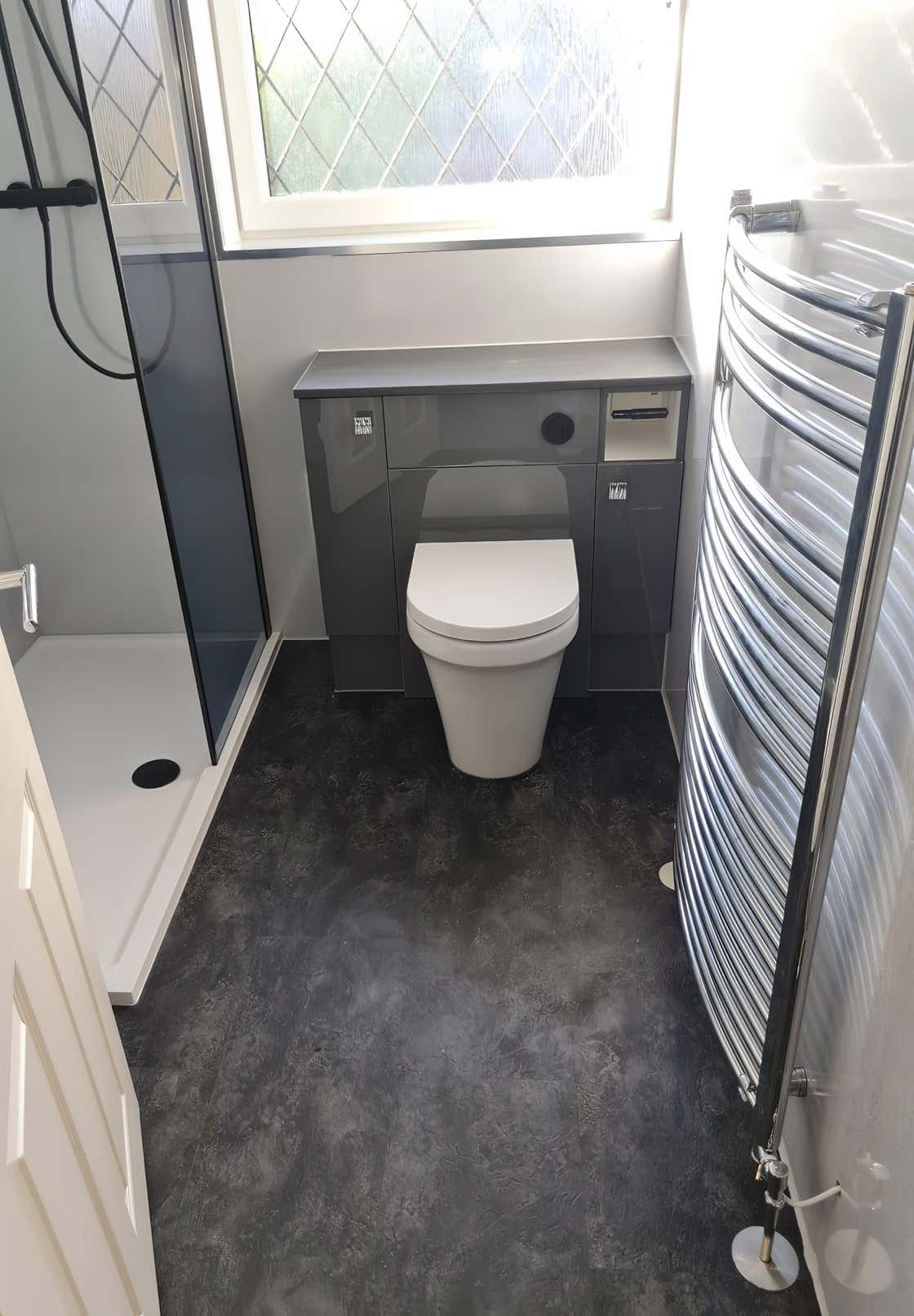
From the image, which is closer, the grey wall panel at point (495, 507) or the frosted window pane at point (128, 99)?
the frosted window pane at point (128, 99)

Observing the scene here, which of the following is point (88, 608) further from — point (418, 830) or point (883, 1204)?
point (883, 1204)

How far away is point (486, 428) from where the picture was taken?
246 cm

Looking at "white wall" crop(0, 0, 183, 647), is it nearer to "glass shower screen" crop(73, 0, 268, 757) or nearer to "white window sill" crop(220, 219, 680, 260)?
"glass shower screen" crop(73, 0, 268, 757)

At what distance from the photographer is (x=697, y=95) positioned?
2.25 metres

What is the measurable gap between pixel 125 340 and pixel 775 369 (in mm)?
1931

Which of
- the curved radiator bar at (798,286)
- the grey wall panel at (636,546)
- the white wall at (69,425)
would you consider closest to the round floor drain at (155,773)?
the white wall at (69,425)

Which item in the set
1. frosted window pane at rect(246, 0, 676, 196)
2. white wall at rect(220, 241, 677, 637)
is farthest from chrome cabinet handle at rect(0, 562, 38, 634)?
Result: frosted window pane at rect(246, 0, 676, 196)

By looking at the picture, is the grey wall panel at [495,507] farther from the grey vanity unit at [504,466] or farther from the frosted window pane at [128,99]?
the frosted window pane at [128,99]

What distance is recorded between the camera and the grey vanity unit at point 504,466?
2420mm

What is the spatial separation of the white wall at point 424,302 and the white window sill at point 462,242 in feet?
0.05

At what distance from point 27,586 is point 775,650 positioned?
0.91 meters

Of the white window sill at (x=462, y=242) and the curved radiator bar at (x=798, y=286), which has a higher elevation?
the curved radiator bar at (x=798, y=286)

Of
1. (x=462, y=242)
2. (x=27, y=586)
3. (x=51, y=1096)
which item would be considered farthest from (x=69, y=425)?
(x=51, y=1096)

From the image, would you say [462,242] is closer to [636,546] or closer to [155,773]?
[636,546]
